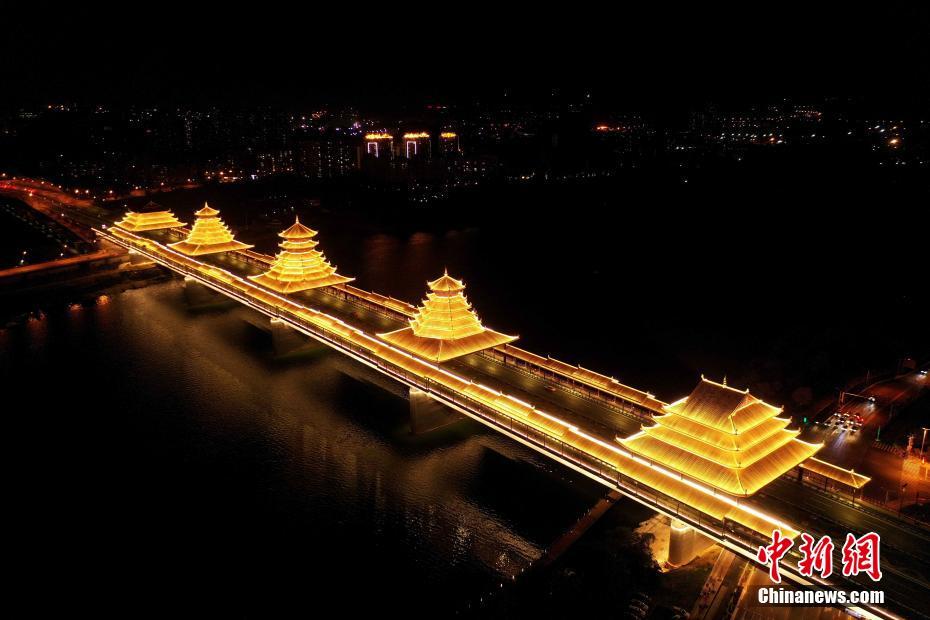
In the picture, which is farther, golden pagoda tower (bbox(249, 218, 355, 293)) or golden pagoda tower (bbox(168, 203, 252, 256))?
golden pagoda tower (bbox(168, 203, 252, 256))

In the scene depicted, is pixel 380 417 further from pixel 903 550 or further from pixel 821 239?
pixel 821 239

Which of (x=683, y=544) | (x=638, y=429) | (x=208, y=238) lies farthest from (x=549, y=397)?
(x=208, y=238)

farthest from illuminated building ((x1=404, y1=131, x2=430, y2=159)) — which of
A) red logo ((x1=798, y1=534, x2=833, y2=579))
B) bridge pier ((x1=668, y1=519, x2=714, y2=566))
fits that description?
red logo ((x1=798, y1=534, x2=833, y2=579))

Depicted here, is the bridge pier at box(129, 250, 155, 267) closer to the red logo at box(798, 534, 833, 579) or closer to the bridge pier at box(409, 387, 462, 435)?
the bridge pier at box(409, 387, 462, 435)

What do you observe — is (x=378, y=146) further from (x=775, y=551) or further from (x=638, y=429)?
(x=775, y=551)

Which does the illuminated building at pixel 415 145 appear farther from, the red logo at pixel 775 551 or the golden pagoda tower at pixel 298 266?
the red logo at pixel 775 551

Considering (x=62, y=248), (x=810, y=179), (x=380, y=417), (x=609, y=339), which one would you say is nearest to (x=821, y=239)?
(x=810, y=179)
